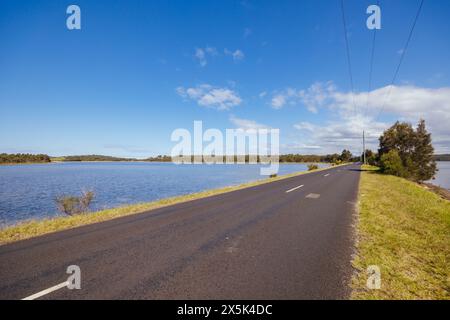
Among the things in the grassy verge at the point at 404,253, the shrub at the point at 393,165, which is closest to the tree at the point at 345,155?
the shrub at the point at 393,165

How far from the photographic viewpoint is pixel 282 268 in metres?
4.35

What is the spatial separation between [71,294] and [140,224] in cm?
427

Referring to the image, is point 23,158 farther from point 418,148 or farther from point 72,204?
point 418,148

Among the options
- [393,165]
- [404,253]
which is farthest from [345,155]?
[404,253]

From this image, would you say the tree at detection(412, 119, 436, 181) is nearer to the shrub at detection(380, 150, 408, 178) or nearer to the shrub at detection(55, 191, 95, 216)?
the shrub at detection(380, 150, 408, 178)

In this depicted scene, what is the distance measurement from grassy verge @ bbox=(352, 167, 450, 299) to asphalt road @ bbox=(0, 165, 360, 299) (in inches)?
16.0

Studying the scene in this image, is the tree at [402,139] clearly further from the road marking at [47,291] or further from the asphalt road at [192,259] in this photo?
the road marking at [47,291]

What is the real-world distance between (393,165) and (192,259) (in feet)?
117

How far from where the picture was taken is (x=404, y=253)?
514 centimetres

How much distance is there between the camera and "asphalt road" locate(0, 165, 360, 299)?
3600 millimetres

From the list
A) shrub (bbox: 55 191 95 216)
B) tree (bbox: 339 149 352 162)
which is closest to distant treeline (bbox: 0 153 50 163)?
shrub (bbox: 55 191 95 216)

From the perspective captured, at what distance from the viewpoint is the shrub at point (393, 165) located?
30578 mm

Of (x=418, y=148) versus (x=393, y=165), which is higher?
(x=418, y=148)
